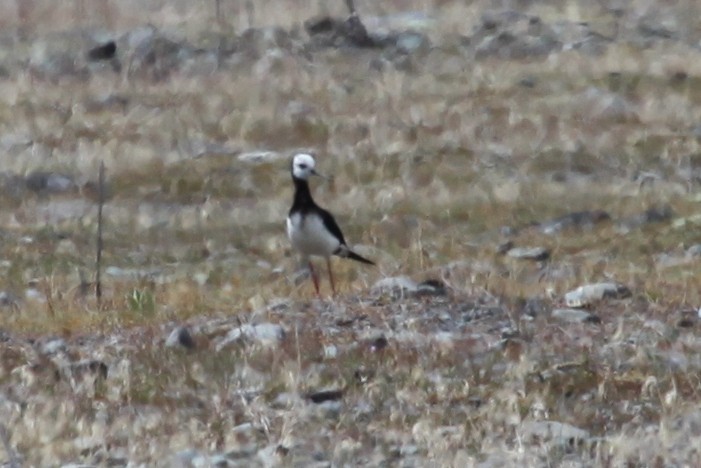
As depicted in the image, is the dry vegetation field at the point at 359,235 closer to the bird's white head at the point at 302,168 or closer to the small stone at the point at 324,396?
the small stone at the point at 324,396

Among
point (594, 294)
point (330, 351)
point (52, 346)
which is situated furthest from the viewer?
point (594, 294)

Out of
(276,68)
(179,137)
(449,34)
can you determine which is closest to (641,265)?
(179,137)

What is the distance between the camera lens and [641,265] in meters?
17.8

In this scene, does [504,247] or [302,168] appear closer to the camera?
[302,168]

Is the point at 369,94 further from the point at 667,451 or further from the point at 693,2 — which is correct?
the point at 667,451

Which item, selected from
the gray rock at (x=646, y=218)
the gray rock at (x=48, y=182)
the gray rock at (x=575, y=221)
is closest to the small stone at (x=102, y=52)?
the gray rock at (x=48, y=182)

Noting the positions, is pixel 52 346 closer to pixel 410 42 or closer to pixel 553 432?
pixel 553 432

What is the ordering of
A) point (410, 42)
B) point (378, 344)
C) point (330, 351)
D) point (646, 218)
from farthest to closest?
point (410, 42), point (646, 218), point (378, 344), point (330, 351)

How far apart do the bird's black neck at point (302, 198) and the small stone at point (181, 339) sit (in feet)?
18.6

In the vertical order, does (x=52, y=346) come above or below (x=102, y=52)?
above

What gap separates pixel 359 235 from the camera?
21.6 meters

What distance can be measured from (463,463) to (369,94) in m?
21.2

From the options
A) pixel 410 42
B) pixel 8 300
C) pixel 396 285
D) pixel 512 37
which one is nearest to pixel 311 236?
pixel 8 300

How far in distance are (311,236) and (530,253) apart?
127 inches
